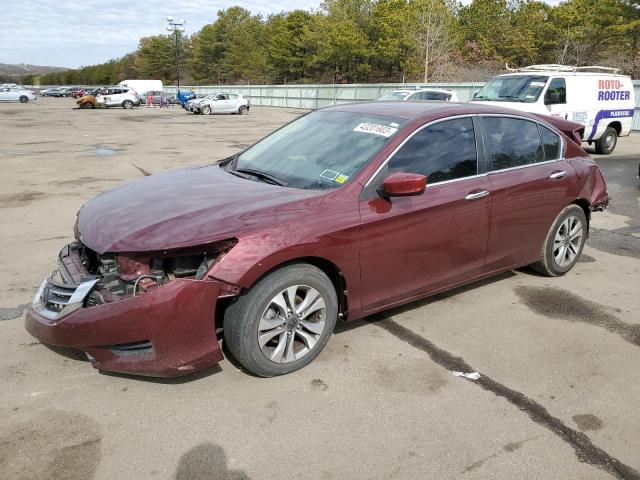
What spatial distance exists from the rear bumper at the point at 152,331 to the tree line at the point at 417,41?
151 ft

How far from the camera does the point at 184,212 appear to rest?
10.9ft

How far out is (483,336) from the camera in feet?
13.4

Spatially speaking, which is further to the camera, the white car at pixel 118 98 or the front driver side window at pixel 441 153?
the white car at pixel 118 98

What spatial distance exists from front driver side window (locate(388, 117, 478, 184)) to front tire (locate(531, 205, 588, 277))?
4.24 feet

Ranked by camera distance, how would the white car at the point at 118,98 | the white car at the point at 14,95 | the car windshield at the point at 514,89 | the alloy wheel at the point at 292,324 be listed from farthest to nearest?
the white car at the point at 14,95, the white car at the point at 118,98, the car windshield at the point at 514,89, the alloy wheel at the point at 292,324

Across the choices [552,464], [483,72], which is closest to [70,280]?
[552,464]

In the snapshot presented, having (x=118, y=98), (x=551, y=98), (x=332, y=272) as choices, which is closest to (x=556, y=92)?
(x=551, y=98)

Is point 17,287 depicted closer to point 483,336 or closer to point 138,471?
point 138,471

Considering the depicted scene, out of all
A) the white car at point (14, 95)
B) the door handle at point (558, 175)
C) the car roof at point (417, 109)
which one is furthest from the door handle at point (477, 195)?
the white car at point (14, 95)

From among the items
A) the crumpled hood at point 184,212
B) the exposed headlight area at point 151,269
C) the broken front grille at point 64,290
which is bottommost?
the broken front grille at point 64,290

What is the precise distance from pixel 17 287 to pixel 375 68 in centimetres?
6323

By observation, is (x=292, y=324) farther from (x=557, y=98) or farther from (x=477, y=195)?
(x=557, y=98)

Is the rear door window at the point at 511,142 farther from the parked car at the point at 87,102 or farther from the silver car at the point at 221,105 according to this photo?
the parked car at the point at 87,102

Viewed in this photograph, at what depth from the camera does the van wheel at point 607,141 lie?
14.7 m
